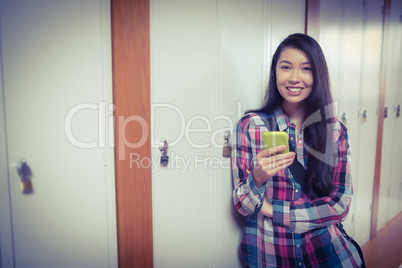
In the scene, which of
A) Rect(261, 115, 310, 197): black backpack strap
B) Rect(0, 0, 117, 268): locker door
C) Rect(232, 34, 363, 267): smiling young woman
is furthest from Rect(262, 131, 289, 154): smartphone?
Rect(0, 0, 117, 268): locker door

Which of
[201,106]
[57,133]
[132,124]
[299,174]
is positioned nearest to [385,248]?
[299,174]

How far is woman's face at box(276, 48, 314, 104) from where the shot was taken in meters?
1.30

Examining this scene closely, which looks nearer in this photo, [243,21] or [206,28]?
[206,28]

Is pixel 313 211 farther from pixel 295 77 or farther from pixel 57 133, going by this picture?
pixel 57 133

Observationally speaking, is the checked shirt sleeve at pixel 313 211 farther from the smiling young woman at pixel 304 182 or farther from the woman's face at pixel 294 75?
the woman's face at pixel 294 75

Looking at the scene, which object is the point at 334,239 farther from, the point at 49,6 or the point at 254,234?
the point at 49,6

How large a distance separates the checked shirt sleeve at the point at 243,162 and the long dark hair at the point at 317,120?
0.31m

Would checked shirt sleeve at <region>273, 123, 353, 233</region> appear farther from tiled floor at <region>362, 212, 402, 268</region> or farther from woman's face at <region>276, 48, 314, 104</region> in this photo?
tiled floor at <region>362, 212, 402, 268</region>

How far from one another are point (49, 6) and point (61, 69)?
0.77 feet

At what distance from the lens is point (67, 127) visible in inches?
40.5

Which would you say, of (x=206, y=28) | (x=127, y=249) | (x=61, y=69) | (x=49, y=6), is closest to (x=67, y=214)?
(x=127, y=249)

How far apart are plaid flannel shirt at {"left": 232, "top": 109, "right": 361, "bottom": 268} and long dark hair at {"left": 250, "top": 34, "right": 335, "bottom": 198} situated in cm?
5

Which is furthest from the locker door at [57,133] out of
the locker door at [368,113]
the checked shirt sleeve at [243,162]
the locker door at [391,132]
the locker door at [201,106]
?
the locker door at [391,132]

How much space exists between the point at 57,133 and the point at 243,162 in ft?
2.84
